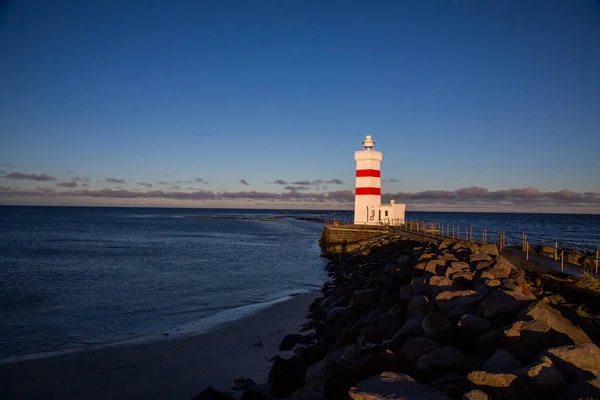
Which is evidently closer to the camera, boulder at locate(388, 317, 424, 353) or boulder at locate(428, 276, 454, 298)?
boulder at locate(388, 317, 424, 353)

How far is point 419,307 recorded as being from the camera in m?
7.39

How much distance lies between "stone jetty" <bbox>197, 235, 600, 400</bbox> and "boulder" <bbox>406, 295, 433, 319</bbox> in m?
0.02

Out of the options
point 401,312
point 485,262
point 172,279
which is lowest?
point 172,279

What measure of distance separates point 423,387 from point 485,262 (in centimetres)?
608

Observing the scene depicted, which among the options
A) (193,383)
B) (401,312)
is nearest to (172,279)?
(193,383)

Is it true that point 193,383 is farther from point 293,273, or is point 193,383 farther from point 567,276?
point 293,273

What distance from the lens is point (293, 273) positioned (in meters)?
22.3

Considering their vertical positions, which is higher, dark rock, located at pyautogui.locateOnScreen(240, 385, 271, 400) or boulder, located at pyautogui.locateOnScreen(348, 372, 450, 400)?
boulder, located at pyautogui.locateOnScreen(348, 372, 450, 400)

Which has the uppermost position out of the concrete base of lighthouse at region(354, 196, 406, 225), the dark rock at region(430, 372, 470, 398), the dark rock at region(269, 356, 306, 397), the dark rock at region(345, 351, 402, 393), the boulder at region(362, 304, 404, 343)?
the concrete base of lighthouse at region(354, 196, 406, 225)

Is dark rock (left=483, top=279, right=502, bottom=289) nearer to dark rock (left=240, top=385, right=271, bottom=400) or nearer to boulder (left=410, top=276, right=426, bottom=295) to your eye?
boulder (left=410, top=276, right=426, bottom=295)

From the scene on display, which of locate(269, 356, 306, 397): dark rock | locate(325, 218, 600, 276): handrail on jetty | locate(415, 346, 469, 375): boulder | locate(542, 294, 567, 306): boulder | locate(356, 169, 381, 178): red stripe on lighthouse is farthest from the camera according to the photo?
locate(356, 169, 381, 178): red stripe on lighthouse

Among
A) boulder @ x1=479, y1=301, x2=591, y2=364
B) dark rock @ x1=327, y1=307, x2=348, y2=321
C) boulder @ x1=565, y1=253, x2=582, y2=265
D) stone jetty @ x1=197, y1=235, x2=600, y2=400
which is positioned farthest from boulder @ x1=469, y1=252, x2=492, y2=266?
boulder @ x1=565, y1=253, x2=582, y2=265

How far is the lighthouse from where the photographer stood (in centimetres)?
2864

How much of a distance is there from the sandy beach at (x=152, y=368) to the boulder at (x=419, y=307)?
2869 mm
